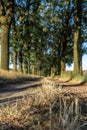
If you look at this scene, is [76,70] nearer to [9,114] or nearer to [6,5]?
[6,5]

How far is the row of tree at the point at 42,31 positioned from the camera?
32556 mm

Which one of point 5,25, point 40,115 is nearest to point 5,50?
point 5,25

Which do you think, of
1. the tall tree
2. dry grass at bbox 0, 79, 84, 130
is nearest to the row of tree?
the tall tree

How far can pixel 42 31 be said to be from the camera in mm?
46188

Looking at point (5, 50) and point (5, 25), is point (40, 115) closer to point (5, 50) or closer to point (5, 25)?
point (5, 50)

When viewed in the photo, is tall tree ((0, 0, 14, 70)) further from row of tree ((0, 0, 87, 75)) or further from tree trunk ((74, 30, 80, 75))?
tree trunk ((74, 30, 80, 75))

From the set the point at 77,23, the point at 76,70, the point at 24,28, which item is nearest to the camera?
the point at 76,70

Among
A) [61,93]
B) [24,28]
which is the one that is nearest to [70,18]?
[24,28]

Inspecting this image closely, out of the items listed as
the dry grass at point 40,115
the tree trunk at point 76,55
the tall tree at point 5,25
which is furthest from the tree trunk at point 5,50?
the dry grass at point 40,115

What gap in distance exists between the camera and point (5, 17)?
28938 mm

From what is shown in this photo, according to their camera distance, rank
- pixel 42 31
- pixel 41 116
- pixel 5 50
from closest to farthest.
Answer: pixel 41 116 < pixel 5 50 < pixel 42 31

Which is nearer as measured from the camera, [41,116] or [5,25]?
[41,116]

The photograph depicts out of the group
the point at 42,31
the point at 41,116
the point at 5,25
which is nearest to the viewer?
the point at 41,116

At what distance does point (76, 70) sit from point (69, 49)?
77.1 ft
